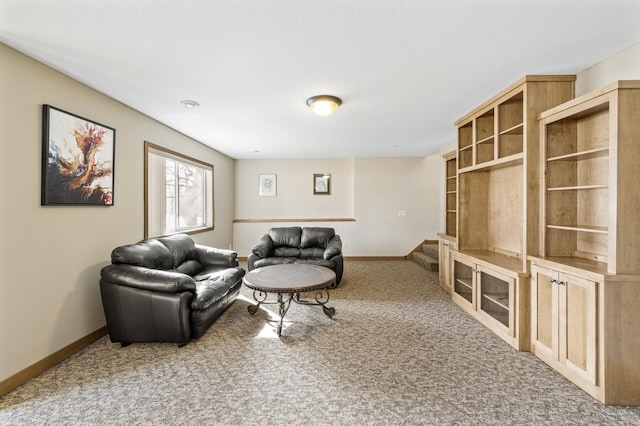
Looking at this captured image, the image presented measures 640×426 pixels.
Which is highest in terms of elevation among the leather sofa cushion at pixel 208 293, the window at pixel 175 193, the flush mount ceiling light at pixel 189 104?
the flush mount ceiling light at pixel 189 104

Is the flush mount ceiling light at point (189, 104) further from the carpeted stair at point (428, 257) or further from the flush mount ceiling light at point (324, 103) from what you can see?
the carpeted stair at point (428, 257)

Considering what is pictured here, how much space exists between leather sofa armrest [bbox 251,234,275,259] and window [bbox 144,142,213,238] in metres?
1.13

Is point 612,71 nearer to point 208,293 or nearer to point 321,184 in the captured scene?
point 208,293

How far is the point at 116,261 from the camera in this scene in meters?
2.79


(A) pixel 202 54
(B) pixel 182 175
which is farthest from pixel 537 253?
(B) pixel 182 175

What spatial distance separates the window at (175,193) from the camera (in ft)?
12.8

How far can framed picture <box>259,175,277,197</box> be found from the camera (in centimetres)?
693

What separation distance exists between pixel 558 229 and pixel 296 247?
387cm

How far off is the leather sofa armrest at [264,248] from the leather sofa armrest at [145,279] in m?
2.22

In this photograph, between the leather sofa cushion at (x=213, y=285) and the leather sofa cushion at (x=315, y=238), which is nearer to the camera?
the leather sofa cushion at (x=213, y=285)

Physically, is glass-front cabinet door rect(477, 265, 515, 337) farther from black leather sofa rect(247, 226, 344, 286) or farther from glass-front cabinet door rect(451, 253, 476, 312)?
black leather sofa rect(247, 226, 344, 286)

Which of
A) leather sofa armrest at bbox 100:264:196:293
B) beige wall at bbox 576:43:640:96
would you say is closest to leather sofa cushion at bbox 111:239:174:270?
leather sofa armrest at bbox 100:264:196:293

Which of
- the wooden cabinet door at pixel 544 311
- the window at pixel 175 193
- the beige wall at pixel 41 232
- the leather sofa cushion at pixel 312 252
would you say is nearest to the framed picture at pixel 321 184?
the leather sofa cushion at pixel 312 252

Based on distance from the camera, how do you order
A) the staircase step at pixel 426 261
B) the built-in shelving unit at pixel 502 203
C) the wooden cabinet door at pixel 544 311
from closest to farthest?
the wooden cabinet door at pixel 544 311 → the built-in shelving unit at pixel 502 203 → the staircase step at pixel 426 261
